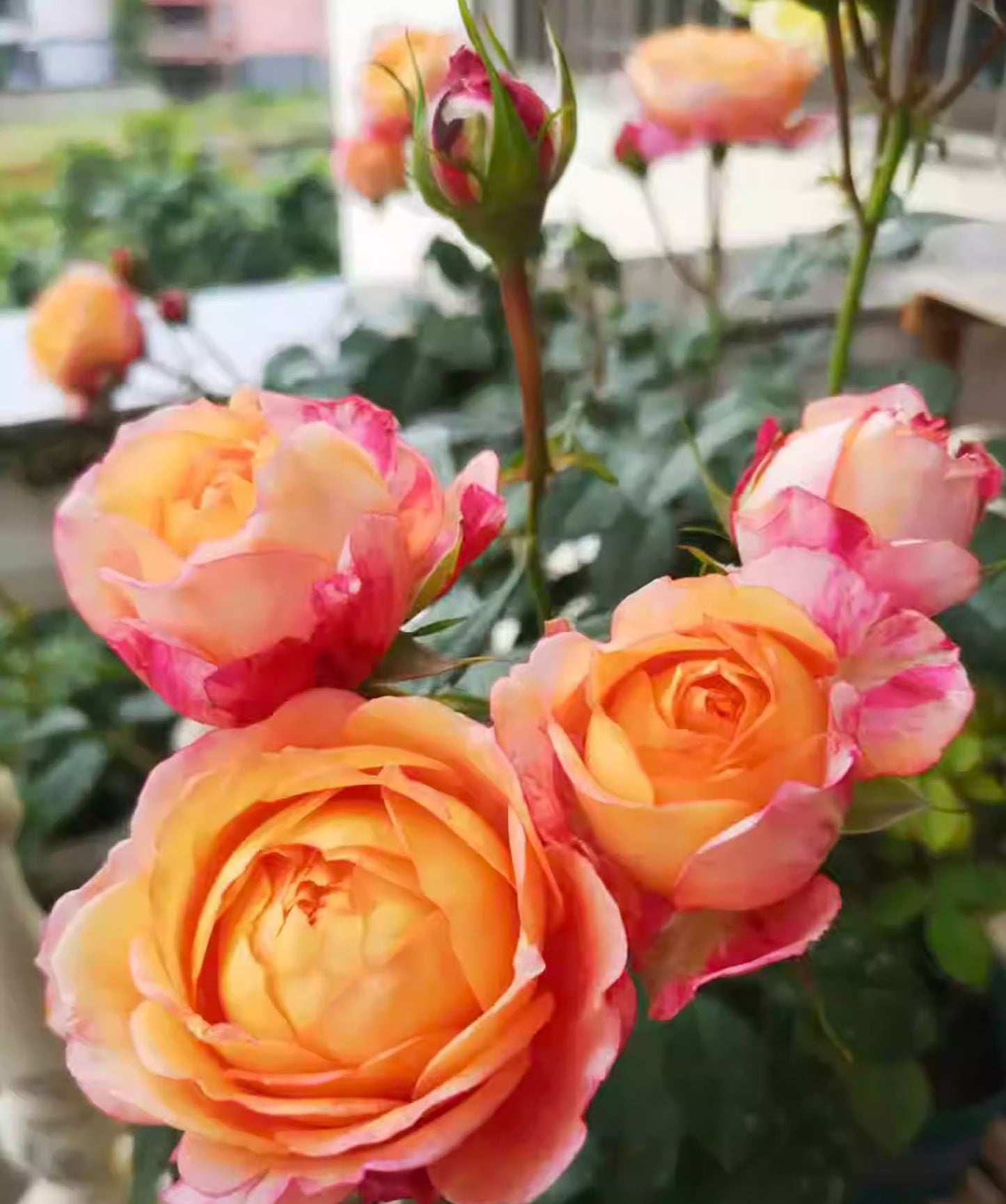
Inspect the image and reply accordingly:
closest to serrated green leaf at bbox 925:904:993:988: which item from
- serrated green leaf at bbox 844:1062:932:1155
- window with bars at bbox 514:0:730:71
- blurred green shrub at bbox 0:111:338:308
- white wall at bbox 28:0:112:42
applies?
serrated green leaf at bbox 844:1062:932:1155

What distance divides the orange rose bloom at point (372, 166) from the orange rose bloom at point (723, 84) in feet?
0.57

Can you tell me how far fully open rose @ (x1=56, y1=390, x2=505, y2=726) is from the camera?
0.76 feet

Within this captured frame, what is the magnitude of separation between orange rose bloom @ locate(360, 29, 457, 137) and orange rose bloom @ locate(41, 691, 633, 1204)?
1.43ft

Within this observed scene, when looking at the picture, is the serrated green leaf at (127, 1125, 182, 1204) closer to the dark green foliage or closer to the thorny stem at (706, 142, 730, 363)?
the dark green foliage

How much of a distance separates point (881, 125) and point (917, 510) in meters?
0.25

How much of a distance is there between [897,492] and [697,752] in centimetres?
8

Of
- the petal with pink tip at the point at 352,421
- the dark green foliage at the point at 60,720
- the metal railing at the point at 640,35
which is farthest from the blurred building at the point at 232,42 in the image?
the petal with pink tip at the point at 352,421

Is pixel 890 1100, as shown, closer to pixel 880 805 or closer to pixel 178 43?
pixel 880 805

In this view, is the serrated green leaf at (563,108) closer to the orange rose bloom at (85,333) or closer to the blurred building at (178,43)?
the orange rose bloom at (85,333)

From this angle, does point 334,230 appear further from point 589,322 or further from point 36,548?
point 589,322

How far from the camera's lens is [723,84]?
56 cm

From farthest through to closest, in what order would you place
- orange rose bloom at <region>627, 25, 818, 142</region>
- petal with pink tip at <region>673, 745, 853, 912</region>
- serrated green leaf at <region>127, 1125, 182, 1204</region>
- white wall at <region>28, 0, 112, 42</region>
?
white wall at <region>28, 0, 112, 42</region>, orange rose bloom at <region>627, 25, 818, 142</region>, serrated green leaf at <region>127, 1125, 182, 1204</region>, petal with pink tip at <region>673, 745, 853, 912</region>

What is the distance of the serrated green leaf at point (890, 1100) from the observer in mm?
454

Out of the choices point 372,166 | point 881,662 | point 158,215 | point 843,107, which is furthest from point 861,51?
point 158,215
